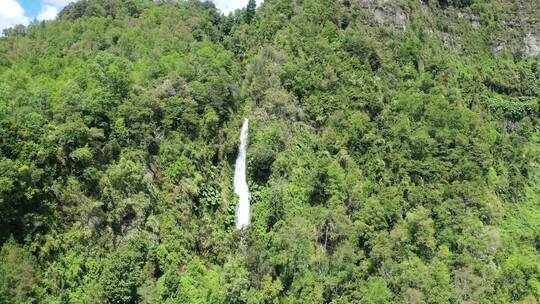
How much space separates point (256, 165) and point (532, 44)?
8369cm

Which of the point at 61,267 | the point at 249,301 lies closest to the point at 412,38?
the point at 249,301

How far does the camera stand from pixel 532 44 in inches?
4523

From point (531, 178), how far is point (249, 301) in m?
60.6

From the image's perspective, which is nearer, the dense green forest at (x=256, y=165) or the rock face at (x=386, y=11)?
the dense green forest at (x=256, y=165)

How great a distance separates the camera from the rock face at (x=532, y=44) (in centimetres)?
11381

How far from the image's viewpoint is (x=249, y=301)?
1930 inches

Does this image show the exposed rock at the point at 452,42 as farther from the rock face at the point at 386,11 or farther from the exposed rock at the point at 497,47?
the rock face at the point at 386,11

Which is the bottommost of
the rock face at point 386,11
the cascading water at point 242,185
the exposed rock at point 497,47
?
the cascading water at point 242,185

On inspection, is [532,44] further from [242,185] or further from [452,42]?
[242,185]

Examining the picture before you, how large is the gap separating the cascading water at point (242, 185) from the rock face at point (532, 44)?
78.1 metres

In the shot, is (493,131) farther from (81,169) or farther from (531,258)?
(81,169)

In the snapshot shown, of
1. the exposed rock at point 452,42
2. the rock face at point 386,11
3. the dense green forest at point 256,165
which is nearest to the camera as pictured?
the dense green forest at point 256,165

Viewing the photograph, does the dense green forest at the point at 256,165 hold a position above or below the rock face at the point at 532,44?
below

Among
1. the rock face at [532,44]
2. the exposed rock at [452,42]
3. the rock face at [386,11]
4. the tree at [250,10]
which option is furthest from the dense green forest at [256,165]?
the rock face at [532,44]
